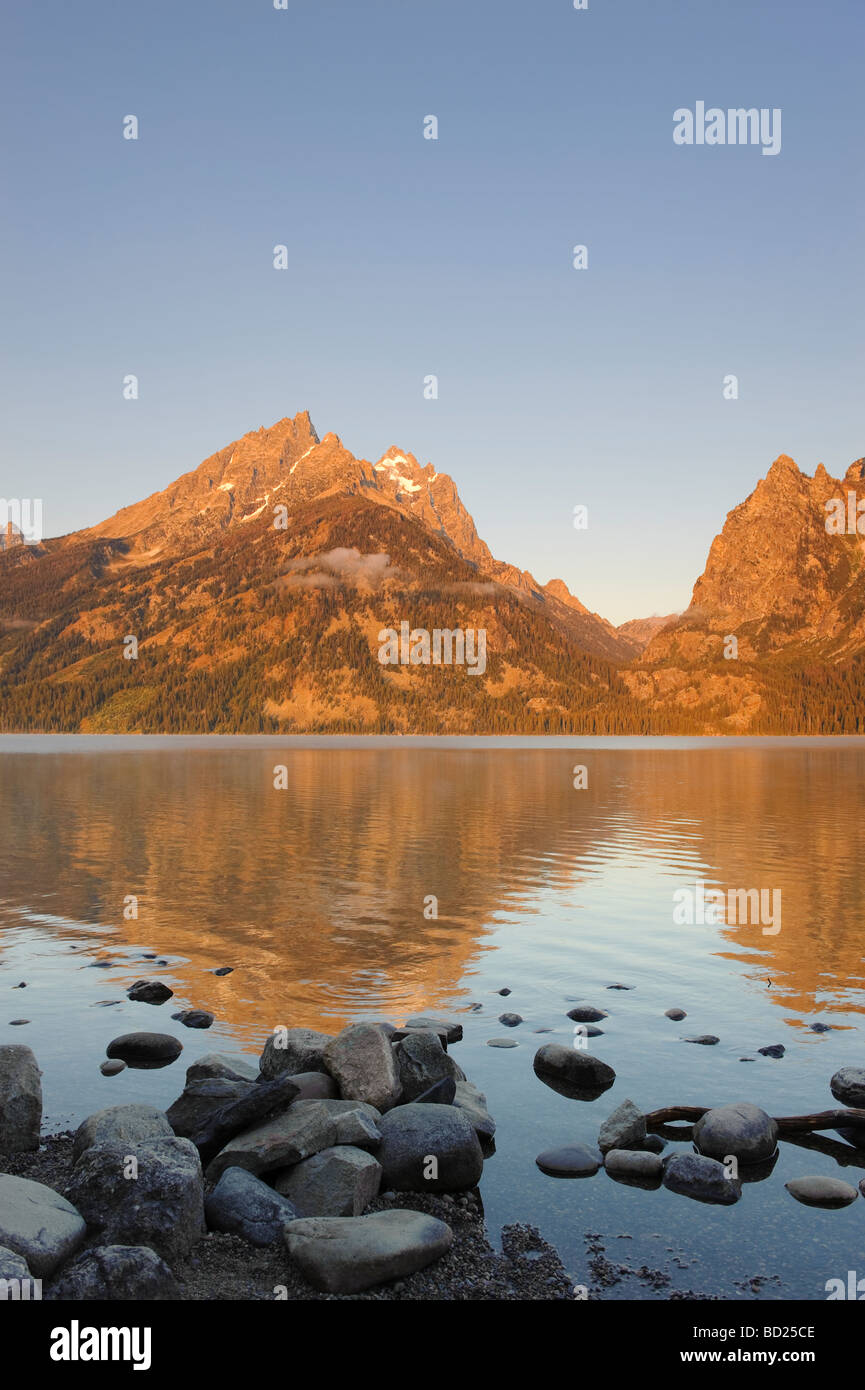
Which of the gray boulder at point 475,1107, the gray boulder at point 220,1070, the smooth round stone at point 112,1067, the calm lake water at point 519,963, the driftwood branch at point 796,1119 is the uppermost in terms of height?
the gray boulder at point 220,1070

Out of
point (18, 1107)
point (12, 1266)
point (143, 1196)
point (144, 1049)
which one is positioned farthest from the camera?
point (144, 1049)

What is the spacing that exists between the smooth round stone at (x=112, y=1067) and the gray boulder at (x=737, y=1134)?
1254cm

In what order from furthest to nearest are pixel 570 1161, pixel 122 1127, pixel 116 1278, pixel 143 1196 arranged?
pixel 570 1161, pixel 122 1127, pixel 143 1196, pixel 116 1278

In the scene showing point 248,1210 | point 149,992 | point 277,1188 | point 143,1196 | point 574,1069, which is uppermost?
point 143,1196

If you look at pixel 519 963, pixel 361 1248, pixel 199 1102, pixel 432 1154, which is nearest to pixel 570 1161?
pixel 432 1154

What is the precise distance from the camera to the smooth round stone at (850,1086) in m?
19.9

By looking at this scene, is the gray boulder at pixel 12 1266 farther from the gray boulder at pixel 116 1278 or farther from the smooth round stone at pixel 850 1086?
the smooth round stone at pixel 850 1086

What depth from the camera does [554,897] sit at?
44.4m

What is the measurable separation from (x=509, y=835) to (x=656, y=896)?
911 inches

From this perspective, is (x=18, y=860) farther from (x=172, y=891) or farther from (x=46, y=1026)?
(x=46, y=1026)

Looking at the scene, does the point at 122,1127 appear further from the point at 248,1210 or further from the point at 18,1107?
the point at 248,1210

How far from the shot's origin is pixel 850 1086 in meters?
20.1

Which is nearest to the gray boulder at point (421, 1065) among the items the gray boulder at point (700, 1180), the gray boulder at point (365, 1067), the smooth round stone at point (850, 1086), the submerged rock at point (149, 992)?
the gray boulder at point (365, 1067)

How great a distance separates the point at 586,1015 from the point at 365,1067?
909 cm
